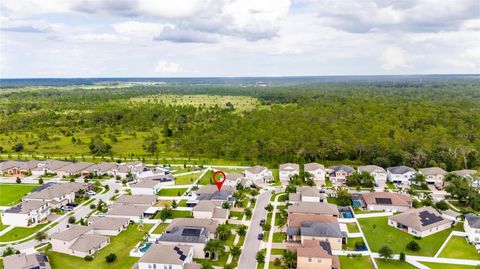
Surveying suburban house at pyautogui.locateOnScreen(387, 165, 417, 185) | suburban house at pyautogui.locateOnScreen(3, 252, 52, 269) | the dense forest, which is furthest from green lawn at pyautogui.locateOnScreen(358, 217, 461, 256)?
suburban house at pyautogui.locateOnScreen(3, 252, 52, 269)

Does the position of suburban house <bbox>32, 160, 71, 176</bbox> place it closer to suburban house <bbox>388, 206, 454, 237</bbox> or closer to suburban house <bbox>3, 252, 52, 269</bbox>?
suburban house <bbox>3, 252, 52, 269</bbox>

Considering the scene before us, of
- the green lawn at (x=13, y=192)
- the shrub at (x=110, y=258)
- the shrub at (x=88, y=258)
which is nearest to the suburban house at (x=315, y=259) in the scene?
the shrub at (x=110, y=258)

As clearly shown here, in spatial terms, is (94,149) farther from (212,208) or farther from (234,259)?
(234,259)

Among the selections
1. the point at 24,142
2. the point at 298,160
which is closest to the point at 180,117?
the point at 24,142

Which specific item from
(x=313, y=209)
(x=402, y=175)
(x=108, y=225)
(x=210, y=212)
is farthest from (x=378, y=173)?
(x=108, y=225)

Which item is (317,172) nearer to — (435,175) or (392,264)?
(435,175)

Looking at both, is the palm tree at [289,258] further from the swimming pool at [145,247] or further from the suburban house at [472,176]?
the suburban house at [472,176]
